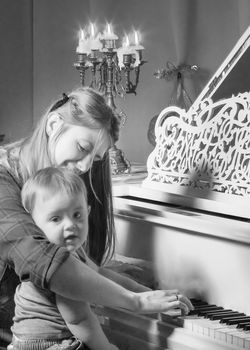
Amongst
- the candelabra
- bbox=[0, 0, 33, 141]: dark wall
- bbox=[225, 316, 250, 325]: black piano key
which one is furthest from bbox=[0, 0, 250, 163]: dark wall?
bbox=[225, 316, 250, 325]: black piano key

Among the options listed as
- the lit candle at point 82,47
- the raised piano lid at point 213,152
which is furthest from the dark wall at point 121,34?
the raised piano lid at point 213,152

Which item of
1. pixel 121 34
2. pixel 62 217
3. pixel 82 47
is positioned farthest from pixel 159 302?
pixel 121 34

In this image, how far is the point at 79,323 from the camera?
209 cm

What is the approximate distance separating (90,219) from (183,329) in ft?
1.66

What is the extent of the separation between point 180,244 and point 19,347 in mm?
482

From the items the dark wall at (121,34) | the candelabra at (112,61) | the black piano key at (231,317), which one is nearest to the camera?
the black piano key at (231,317)

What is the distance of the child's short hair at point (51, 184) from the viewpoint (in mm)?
2107

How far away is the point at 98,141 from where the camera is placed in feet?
7.29

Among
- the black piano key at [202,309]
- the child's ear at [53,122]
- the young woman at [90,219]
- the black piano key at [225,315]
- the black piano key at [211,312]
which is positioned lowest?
the black piano key at [202,309]

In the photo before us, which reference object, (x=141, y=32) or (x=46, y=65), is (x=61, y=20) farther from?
(x=141, y=32)

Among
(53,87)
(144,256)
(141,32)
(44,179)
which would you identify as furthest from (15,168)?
(53,87)

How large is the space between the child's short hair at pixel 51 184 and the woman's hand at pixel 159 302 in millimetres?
295

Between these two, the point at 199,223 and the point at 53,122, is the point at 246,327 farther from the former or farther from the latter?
the point at 53,122

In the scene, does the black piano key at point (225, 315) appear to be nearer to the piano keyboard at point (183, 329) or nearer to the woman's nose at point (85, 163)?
the piano keyboard at point (183, 329)
